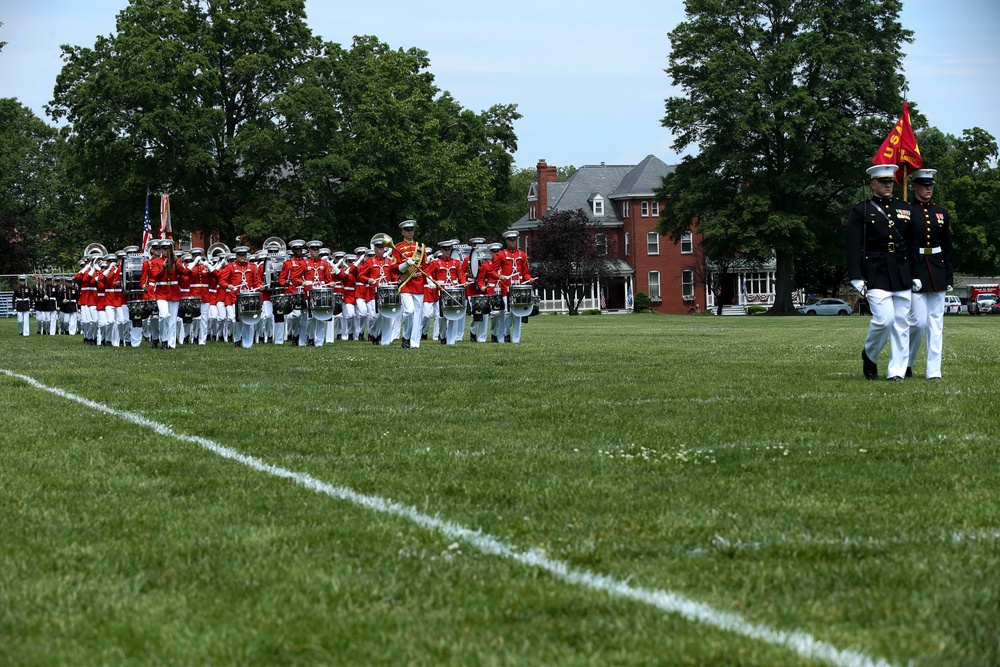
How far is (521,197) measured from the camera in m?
136

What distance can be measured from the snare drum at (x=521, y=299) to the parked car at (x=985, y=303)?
192 feet

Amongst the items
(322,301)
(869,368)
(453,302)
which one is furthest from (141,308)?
(869,368)

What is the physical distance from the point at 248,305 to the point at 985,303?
200 feet

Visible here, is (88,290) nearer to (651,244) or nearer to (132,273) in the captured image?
(132,273)

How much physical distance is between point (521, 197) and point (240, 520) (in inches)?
5134

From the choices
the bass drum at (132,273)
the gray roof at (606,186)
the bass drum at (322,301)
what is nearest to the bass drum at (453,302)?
the bass drum at (322,301)

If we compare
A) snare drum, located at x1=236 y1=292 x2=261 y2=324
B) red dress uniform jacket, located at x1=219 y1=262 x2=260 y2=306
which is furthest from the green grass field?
red dress uniform jacket, located at x1=219 y1=262 x2=260 y2=306

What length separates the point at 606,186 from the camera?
334ft

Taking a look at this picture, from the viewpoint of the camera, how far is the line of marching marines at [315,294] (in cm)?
2364

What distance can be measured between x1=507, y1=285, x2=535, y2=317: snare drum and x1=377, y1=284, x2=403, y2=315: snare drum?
2156 millimetres

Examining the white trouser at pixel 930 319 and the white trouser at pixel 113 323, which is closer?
the white trouser at pixel 930 319

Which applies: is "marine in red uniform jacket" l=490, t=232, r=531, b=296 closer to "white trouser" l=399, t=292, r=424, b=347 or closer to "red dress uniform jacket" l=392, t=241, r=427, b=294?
"red dress uniform jacket" l=392, t=241, r=427, b=294

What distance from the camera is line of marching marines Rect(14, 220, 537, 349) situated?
2364cm

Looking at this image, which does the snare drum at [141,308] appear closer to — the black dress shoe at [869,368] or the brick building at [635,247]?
the black dress shoe at [869,368]
